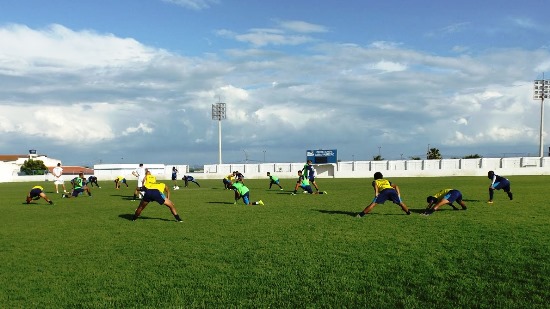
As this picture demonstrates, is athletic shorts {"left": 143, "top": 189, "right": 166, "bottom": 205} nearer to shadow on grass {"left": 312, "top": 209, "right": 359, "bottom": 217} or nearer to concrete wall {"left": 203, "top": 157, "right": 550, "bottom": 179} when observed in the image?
shadow on grass {"left": 312, "top": 209, "right": 359, "bottom": 217}

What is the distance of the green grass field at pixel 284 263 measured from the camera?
18.2ft

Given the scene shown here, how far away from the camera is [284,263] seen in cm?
717

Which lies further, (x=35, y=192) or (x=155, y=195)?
(x=35, y=192)

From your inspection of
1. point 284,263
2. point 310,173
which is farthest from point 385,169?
point 284,263

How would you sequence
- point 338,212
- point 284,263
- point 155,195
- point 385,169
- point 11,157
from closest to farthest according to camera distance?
point 284,263, point 155,195, point 338,212, point 385,169, point 11,157

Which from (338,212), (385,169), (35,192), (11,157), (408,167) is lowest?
(338,212)

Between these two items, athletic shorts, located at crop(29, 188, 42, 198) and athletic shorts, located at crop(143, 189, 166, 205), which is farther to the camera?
athletic shorts, located at crop(29, 188, 42, 198)

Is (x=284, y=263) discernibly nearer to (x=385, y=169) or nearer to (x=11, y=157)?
(x=385, y=169)

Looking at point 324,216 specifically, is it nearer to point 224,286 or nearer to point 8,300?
point 224,286

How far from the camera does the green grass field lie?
18.2 feet

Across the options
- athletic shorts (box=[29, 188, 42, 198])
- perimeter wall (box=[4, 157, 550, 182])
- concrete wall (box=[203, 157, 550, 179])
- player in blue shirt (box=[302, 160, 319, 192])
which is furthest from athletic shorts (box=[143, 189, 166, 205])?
concrete wall (box=[203, 157, 550, 179])

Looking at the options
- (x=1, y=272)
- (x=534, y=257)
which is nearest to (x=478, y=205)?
(x=534, y=257)

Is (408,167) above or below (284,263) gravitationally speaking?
above

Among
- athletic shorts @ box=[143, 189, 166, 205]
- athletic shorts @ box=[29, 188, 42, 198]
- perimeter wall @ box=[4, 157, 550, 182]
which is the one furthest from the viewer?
perimeter wall @ box=[4, 157, 550, 182]
